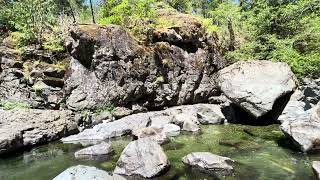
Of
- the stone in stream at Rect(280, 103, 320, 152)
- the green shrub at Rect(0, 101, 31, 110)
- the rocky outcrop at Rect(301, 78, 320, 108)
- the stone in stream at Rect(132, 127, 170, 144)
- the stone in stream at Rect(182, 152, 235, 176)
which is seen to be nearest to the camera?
the stone in stream at Rect(182, 152, 235, 176)

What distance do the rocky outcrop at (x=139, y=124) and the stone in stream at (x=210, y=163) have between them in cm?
430

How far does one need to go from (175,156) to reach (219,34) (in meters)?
14.5

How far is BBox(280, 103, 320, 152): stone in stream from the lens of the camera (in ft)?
37.1

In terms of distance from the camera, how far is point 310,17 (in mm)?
21422

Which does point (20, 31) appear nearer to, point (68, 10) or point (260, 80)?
point (68, 10)

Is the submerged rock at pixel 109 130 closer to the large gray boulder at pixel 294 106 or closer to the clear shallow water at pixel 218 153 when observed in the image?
the clear shallow water at pixel 218 153

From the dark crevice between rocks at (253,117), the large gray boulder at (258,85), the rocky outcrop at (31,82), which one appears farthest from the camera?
the rocky outcrop at (31,82)

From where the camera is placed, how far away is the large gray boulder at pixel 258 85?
610 inches

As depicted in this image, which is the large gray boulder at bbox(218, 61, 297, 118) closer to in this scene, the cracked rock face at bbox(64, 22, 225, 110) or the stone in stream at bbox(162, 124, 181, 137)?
the stone in stream at bbox(162, 124, 181, 137)

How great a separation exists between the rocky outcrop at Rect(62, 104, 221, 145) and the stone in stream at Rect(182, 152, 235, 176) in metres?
4.30

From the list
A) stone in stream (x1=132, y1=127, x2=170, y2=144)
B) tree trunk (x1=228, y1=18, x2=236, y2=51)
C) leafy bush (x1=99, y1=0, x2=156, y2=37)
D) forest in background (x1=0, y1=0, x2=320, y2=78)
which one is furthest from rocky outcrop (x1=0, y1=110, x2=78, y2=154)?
tree trunk (x1=228, y1=18, x2=236, y2=51)

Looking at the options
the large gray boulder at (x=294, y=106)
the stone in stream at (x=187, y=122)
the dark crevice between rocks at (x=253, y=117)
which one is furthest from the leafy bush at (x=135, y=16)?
the large gray boulder at (x=294, y=106)

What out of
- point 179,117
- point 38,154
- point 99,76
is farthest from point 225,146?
point 99,76

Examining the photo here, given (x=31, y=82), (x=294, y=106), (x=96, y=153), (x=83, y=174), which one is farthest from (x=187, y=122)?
(x=31, y=82)
